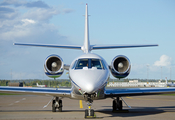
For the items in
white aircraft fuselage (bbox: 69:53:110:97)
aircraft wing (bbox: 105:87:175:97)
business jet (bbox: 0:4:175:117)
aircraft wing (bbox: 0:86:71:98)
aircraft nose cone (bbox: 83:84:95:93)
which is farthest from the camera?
aircraft wing (bbox: 0:86:71:98)

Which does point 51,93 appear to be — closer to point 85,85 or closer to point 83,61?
point 83,61

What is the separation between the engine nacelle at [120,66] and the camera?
14.8m

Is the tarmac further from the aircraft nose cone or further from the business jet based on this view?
the aircraft nose cone

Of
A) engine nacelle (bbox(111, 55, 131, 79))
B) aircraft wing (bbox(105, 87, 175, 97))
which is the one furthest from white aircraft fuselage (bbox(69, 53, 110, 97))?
engine nacelle (bbox(111, 55, 131, 79))

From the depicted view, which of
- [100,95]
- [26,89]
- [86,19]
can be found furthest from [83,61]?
[86,19]

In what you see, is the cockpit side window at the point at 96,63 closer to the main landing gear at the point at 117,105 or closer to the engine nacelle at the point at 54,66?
the engine nacelle at the point at 54,66

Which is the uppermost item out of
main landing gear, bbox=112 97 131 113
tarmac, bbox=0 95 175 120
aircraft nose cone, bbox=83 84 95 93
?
aircraft nose cone, bbox=83 84 95 93

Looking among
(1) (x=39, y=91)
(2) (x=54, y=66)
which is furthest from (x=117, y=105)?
(1) (x=39, y=91)

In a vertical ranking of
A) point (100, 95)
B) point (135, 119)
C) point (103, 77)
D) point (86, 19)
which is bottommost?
point (135, 119)

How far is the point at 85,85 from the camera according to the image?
34.3ft

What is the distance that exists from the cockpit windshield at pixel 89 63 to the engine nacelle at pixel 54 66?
291cm

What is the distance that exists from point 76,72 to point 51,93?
2.76 m

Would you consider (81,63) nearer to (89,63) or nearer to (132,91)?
(89,63)

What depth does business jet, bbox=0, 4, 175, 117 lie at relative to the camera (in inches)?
429
